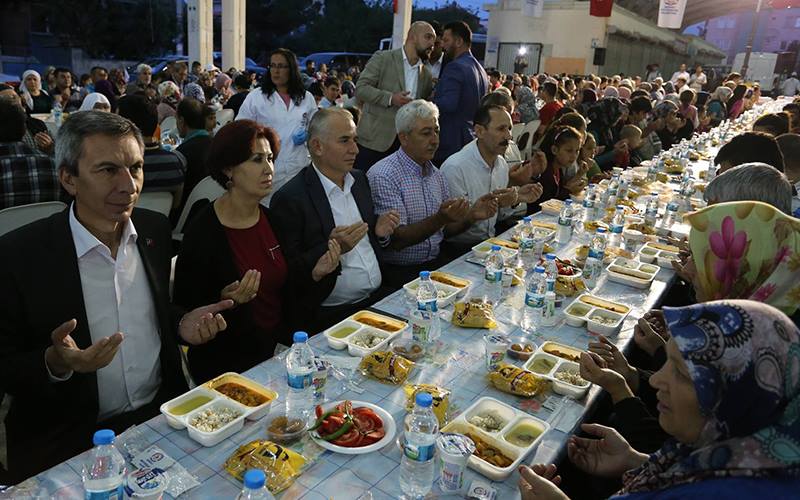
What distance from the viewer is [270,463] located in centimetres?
158

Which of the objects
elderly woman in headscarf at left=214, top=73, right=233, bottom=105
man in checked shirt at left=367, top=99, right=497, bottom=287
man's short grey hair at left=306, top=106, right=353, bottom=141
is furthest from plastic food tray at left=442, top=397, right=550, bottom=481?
elderly woman in headscarf at left=214, top=73, right=233, bottom=105

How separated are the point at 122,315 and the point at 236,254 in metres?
0.67

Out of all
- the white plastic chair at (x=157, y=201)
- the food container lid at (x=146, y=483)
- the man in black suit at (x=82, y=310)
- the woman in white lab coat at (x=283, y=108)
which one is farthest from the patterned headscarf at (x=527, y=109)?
the food container lid at (x=146, y=483)

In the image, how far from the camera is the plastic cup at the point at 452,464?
1565 mm

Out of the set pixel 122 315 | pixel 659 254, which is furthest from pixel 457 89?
pixel 122 315

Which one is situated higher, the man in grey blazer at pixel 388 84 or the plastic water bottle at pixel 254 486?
the man in grey blazer at pixel 388 84

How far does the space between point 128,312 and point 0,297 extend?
43 centimetres

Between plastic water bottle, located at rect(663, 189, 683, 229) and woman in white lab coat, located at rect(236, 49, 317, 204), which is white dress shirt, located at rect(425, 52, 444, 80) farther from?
plastic water bottle, located at rect(663, 189, 683, 229)

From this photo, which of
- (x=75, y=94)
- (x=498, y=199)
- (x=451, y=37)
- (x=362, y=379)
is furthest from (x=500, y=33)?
(x=362, y=379)

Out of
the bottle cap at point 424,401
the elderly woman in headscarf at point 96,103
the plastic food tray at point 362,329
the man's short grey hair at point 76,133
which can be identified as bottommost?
the plastic food tray at point 362,329

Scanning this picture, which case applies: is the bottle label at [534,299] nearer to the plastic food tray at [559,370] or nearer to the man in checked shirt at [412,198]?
the plastic food tray at [559,370]

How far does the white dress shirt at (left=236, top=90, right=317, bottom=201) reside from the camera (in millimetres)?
5168

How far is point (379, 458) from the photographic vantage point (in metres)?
1.70

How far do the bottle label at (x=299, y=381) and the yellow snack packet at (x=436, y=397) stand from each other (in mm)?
365
